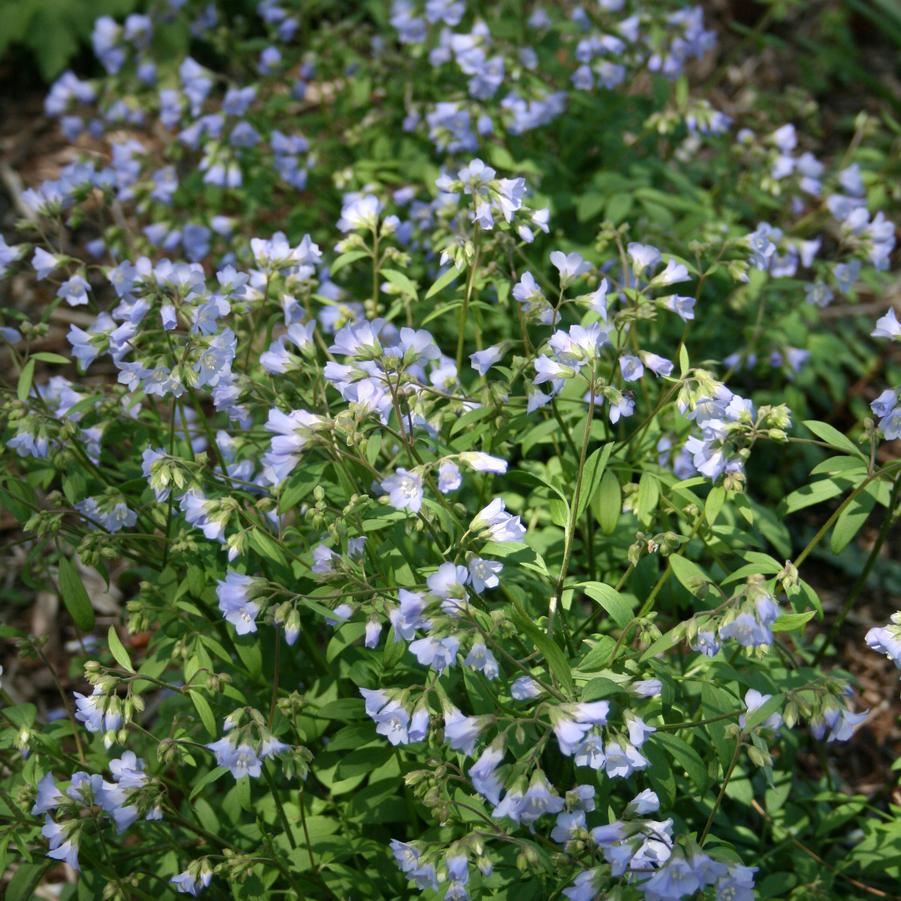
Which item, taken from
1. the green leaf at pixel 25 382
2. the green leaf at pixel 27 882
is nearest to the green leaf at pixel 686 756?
the green leaf at pixel 27 882

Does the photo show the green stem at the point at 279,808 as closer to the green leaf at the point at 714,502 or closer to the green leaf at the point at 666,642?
the green leaf at the point at 666,642

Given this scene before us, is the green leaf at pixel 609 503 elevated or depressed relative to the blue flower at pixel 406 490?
depressed

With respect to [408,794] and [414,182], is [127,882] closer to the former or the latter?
[408,794]

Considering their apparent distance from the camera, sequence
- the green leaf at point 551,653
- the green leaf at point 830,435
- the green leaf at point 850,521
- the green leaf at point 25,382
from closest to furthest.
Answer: the green leaf at point 551,653 → the green leaf at point 830,435 → the green leaf at point 850,521 → the green leaf at point 25,382

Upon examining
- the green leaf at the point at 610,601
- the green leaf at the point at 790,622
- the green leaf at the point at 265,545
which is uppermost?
the green leaf at the point at 790,622

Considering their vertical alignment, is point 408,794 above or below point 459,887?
below

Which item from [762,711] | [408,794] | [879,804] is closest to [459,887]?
[408,794]

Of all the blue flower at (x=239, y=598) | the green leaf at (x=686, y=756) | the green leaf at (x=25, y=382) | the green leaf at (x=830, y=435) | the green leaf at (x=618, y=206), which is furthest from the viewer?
the green leaf at (x=618, y=206)
